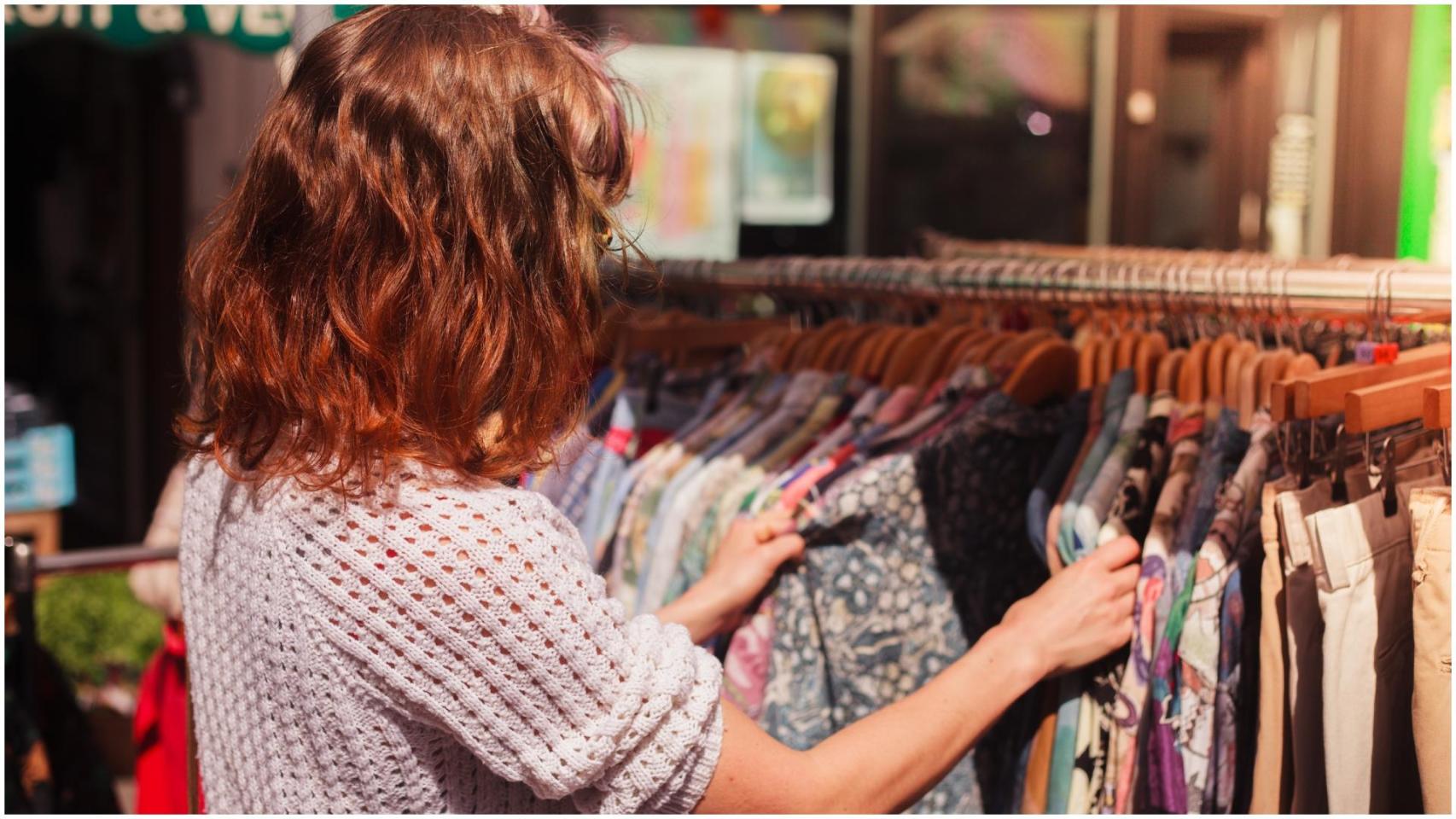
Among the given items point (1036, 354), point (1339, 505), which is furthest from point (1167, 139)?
point (1339, 505)

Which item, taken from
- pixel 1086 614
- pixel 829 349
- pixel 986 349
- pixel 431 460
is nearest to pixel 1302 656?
pixel 1086 614

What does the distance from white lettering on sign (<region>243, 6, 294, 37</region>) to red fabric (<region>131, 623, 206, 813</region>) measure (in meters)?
1.23

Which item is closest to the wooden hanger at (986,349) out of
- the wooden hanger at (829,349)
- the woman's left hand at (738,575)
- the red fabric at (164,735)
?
the wooden hanger at (829,349)

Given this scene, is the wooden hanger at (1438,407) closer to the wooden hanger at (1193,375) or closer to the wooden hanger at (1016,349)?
the wooden hanger at (1193,375)

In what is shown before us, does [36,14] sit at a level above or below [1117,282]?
above

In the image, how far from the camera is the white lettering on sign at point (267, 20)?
2.65 metres

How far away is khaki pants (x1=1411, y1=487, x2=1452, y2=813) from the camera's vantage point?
3.44 ft

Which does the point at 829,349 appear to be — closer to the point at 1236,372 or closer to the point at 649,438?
the point at 649,438

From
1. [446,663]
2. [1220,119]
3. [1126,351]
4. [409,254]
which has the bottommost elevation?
[446,663]

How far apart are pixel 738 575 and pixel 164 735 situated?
1.08 meters

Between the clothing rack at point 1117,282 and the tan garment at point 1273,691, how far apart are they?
24 cm

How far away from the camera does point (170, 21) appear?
271 cm

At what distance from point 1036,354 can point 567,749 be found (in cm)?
85

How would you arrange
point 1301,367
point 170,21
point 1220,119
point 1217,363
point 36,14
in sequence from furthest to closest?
1. point 1220,119
2. point 170,21
3. point 36,14
4. point 1217,363
5. point 1301,367
